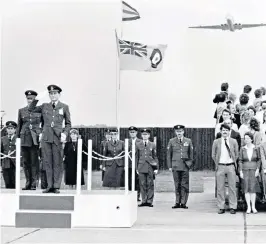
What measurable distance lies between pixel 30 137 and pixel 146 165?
2204 mm

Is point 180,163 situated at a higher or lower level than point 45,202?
higher

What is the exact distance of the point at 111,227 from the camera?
8.70 meters

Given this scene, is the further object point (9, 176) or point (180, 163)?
point (9, 176)

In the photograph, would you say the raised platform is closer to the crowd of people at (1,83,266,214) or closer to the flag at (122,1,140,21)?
the crowd of people at (1,83,266,214)

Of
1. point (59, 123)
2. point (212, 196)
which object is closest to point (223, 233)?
point (59, 123)

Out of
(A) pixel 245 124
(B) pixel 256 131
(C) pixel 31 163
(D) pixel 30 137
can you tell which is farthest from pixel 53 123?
(A) pixel 245 124

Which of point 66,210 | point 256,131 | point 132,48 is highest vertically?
point 132,48

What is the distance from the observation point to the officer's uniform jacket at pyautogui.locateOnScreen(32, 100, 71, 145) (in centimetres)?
938

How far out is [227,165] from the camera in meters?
10.5

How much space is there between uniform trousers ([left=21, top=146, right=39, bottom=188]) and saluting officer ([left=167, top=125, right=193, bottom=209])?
2.38m

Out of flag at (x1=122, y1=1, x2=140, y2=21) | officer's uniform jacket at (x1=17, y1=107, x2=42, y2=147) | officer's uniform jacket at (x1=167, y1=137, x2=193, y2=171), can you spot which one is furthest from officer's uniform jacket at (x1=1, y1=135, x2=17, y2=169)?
flag at (x1=122, y1=1, x2=140, y2=21)

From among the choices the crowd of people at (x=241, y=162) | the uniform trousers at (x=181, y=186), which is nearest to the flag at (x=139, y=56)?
the uniform trousers at (x=181, y=186)

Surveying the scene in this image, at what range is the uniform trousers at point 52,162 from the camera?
939cm

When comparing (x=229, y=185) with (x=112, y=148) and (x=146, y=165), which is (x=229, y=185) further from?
(x=112, y=148)
